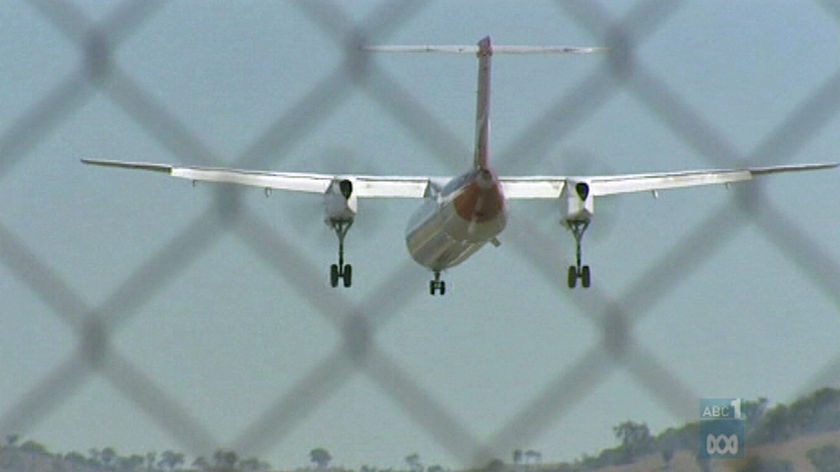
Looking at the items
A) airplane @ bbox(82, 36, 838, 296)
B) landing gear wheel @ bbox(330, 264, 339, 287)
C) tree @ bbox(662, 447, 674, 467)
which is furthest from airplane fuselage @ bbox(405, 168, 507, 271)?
tree @ bbox(662, 447, 674, 467)

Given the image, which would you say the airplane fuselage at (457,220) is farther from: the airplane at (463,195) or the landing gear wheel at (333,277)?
the landing gear wheel at (333,277)

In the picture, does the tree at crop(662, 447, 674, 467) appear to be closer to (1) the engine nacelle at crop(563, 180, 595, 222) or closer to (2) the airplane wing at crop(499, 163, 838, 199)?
(2) the airplane wing at crop(499, 163, 838, 199)

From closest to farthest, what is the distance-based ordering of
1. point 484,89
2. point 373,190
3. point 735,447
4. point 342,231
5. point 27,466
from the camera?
1. point 27,466
2. point 735,447
3. point 484,89
4. point 342,231
5. point 373,190

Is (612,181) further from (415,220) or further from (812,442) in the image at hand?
(812,442)

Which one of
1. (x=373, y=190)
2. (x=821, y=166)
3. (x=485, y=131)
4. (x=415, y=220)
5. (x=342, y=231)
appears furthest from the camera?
(x=373, y=190)

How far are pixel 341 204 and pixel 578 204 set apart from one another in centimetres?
397

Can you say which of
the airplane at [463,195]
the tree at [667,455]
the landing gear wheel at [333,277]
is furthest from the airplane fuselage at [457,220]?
the tree at [667,455]

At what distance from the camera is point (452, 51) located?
5.84 m

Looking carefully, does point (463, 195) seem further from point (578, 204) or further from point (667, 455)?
point (667, 455)

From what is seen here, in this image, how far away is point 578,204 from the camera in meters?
27.1

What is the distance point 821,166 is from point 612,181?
28.2 metres

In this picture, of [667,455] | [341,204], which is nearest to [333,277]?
[667,455]

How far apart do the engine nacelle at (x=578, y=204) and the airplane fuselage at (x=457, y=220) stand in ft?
5.42

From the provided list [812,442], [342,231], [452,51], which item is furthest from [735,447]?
[342,231]
